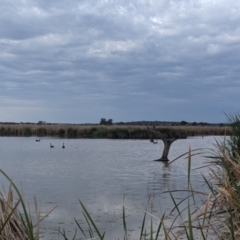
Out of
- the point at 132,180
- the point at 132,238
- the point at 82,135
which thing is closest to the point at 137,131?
the point at 82,135

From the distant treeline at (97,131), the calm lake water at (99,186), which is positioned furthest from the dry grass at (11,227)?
the distant treeline at (97,131)

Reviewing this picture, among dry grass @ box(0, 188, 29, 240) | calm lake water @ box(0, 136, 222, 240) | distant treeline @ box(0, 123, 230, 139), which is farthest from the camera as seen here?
distant treeline @ box(0, 123, 230, 139)

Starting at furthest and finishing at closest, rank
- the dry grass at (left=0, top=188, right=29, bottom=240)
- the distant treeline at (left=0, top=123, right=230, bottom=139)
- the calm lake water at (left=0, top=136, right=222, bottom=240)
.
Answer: the distant treeline at (left=0, top=123, right=230, bottom=139) → the calm lake water at (left=0, top=136, right=222, bottom=240) → the dry grass at (left=0, top=188, right=29, bottom=240)

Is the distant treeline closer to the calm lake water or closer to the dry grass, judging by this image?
the calm lake water

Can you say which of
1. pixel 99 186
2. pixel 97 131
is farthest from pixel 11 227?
pixel 97 131

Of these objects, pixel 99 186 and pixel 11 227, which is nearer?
pixel 11 227

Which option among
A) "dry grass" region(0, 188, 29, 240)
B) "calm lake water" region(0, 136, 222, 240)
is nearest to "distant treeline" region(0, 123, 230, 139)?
"calm lake water" region(0, 136, 222, 240)

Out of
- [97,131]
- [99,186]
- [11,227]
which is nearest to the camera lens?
[11,227]

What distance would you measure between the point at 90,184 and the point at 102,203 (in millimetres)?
2699

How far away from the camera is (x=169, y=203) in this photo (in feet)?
27.2

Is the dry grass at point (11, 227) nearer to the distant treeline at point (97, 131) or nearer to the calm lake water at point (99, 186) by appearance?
the calm lake water at point (99, 186)

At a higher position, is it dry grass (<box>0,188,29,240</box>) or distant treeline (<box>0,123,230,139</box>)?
distant treeline (<box>0,123,230,139</box>)

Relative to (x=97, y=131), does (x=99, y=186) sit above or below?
below

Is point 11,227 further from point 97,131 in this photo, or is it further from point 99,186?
point 97,131
